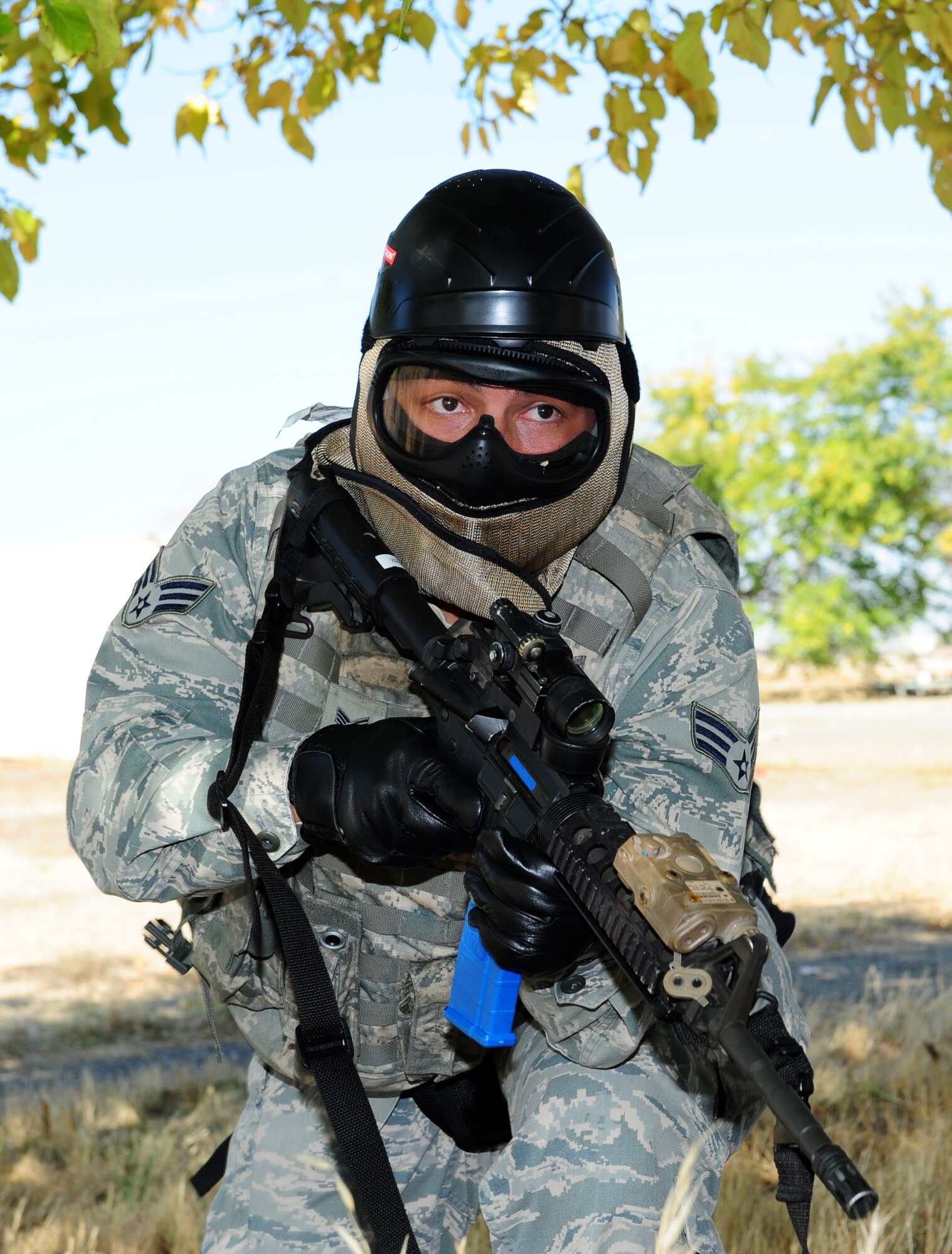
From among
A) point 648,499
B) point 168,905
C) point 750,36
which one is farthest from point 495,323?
point 168,905

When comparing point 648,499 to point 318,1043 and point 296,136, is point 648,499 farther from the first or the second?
point 296,136

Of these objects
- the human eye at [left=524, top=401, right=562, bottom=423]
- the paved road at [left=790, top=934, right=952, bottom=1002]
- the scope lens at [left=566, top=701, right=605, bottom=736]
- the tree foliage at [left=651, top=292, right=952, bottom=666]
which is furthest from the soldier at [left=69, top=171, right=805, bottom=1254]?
the tree foliage at [left=651, top=292, right=952, bottom=666]

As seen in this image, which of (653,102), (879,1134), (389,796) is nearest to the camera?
(389,796)

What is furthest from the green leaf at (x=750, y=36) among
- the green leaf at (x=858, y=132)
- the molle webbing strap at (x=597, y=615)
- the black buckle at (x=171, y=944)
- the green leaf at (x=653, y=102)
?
the black buckle at (x=171, y=944)

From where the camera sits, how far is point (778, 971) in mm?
2621

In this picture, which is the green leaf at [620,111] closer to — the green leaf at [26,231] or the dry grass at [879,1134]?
the green leaf at [26,231]

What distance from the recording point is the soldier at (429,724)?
8.04 feet

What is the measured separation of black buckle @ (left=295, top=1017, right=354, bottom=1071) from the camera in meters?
2.48

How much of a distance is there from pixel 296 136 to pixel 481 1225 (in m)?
3.43

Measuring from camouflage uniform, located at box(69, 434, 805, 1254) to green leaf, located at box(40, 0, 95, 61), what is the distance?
3.03ft

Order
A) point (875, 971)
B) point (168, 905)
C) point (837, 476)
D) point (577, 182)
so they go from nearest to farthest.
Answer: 1. point (577, 182)
2. point (875, 971)
3. point (168, 905)
4. point (837, 476)

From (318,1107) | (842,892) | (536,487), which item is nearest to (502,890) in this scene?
(536,487)

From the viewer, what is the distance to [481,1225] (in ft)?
10.9

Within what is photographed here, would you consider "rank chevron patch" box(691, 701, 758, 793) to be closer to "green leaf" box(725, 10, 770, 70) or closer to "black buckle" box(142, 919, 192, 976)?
"black buckle" box(142, 919, 192, 976)
